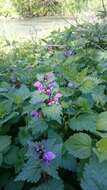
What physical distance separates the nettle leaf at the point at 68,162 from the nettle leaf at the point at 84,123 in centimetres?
11

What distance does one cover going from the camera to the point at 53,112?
56.1 inches

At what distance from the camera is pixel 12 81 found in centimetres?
239

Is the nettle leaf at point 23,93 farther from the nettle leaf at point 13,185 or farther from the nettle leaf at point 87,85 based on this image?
the nettle leaf at point 13,185

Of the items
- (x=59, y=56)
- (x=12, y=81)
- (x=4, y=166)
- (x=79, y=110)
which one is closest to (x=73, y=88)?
(x=79, y=110)

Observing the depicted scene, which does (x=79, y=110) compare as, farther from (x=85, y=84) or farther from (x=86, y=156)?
(x=86, y=156)

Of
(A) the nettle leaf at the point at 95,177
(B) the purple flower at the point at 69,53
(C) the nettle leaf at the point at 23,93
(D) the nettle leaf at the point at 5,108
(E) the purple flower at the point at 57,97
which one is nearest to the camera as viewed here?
(A) the nettle leaf at the point at 95,177

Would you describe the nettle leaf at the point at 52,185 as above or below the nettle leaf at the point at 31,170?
below

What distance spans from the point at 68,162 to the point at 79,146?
122mm

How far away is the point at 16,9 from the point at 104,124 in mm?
19334

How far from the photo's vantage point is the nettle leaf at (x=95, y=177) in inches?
36.6

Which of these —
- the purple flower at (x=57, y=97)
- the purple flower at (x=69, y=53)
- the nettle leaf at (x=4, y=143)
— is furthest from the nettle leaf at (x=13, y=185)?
the purple flower at (x=69, y=53)

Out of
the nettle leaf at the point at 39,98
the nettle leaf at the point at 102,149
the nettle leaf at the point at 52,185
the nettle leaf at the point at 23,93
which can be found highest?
the nettle leaf at the point at 102,149

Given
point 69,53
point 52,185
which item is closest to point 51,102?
point 52,185

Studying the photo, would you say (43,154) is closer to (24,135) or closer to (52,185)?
(52,185)
